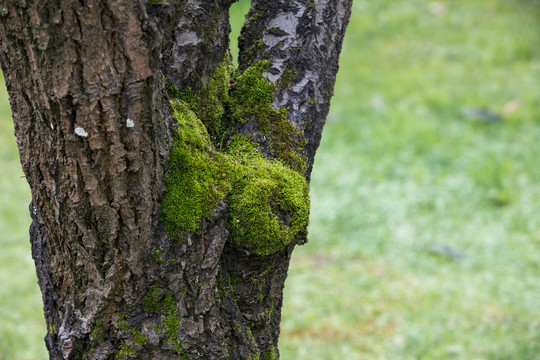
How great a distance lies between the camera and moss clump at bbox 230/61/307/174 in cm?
254

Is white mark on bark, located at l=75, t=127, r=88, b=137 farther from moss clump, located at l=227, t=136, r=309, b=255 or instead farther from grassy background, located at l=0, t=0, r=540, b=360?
grassy background, located at l=0, t=0, r=540, b=360

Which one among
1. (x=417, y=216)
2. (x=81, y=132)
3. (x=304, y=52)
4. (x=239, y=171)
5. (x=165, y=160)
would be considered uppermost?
(x=417, y=216)

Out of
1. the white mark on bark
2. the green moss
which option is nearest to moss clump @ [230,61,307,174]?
the green moss

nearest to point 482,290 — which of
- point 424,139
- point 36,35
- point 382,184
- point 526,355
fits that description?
point 526,355

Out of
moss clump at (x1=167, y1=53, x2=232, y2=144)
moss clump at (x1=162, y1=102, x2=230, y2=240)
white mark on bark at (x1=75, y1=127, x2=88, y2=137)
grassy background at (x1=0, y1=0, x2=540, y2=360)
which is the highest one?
grassy background at (x1=0, y1=0, x2=540, y2=360)

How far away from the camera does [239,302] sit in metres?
2.41

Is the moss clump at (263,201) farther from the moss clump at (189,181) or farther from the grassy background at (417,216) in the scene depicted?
the grassy background at (417,216)

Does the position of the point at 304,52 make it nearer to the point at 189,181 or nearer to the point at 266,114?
the point at 266,114

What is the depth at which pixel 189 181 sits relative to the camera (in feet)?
7.07

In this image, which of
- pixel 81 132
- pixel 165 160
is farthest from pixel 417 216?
pixel 81 132

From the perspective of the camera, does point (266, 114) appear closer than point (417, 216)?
Yes

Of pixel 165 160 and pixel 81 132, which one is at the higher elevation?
pixel 165 160

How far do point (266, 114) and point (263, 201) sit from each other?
476 millimetres

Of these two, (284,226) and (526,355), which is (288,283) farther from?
(284,226)
